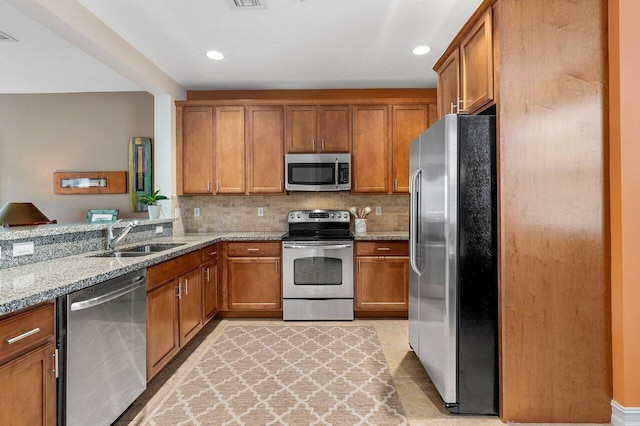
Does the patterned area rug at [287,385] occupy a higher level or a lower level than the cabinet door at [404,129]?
lower

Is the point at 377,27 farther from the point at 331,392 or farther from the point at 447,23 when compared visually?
the point at 331,392

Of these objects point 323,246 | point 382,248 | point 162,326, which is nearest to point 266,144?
point 323,246

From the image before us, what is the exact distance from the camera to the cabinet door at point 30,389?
124 cm

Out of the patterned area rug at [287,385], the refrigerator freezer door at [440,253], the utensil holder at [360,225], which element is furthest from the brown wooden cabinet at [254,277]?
the refrigerator freezer door at [440,253]

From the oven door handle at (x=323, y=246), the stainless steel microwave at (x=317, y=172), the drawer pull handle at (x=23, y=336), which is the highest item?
the stainless steel microwave at (x=317, y=172)

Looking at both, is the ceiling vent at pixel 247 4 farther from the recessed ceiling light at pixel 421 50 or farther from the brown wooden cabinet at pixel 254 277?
the brown wooden cabinet at pixel 254 277

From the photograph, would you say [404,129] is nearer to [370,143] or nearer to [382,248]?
[370,143]

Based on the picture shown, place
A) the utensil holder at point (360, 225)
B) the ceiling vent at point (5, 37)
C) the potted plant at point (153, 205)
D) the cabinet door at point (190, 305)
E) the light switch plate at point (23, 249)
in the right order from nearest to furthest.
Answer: the light switch plate at point (23, 249) < the cabinet door at point (190, 305) < the ceiling vent at point (5, 37) < the potted plant at point (153, 205) < the utensil holder at point (360, 225)

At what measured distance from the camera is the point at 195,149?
13.7 feet

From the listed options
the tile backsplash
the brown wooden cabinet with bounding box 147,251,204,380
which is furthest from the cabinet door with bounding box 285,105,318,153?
the brown wooden cabinet with bounding box 147,251,204,380

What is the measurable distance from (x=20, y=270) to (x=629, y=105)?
11.1 ft

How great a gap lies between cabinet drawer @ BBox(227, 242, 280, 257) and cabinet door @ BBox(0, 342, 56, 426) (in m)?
2.41

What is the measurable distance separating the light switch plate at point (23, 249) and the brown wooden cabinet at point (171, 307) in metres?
0.66

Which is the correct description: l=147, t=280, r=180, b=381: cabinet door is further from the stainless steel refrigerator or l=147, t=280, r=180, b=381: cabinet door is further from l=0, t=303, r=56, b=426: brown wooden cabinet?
the stainless steel refrigerator
